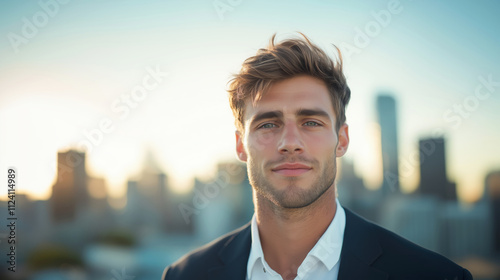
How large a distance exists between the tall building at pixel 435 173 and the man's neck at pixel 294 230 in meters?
90.3

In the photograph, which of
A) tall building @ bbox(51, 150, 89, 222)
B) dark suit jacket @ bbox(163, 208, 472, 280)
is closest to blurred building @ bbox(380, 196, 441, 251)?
tall building @ bbox(51, 150, 89, 222)

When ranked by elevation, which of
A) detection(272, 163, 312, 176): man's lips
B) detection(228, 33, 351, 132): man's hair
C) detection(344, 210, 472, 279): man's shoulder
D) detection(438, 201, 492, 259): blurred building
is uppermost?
detection(228, 33, 351, 132): man's hair

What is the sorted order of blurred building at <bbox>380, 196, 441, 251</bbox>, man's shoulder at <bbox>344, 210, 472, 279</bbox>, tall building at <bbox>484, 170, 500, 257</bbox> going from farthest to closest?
blurred building at <bbox>380, 196, 441, 251</bbox> → tall building at <bbox>484, 170, 500, 257</bbox> → man's shoulder at <bbox>344, 210, 472, 279</bbox>

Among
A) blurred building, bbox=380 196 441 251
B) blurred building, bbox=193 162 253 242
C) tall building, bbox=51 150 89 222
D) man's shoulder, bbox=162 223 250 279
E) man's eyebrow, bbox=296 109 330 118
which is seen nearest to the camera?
man's eyebrow, bbox=296 109 330 118

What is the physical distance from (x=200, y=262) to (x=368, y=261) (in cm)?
196

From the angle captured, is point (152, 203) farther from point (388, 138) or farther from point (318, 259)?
point (318, 259)

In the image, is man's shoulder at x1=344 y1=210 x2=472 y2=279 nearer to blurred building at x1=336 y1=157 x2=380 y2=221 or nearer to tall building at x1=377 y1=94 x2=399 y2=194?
blurred building at x1=336 y1=157 x2=380 y2=221

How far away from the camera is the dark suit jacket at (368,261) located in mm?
3572

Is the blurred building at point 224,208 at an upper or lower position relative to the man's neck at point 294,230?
lower

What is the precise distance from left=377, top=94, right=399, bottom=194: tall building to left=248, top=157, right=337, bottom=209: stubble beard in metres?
108

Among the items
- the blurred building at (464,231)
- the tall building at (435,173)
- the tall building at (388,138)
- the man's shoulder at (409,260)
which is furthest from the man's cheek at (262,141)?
the tall building at (388,138)

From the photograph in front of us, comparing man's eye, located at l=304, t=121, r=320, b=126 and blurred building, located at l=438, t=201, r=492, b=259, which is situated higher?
man's eye, located at l=304, t=121, r=320, b=126

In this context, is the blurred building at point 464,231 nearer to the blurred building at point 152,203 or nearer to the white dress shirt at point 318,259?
the blurred building at point 152,203

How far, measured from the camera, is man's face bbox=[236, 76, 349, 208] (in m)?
3.84
